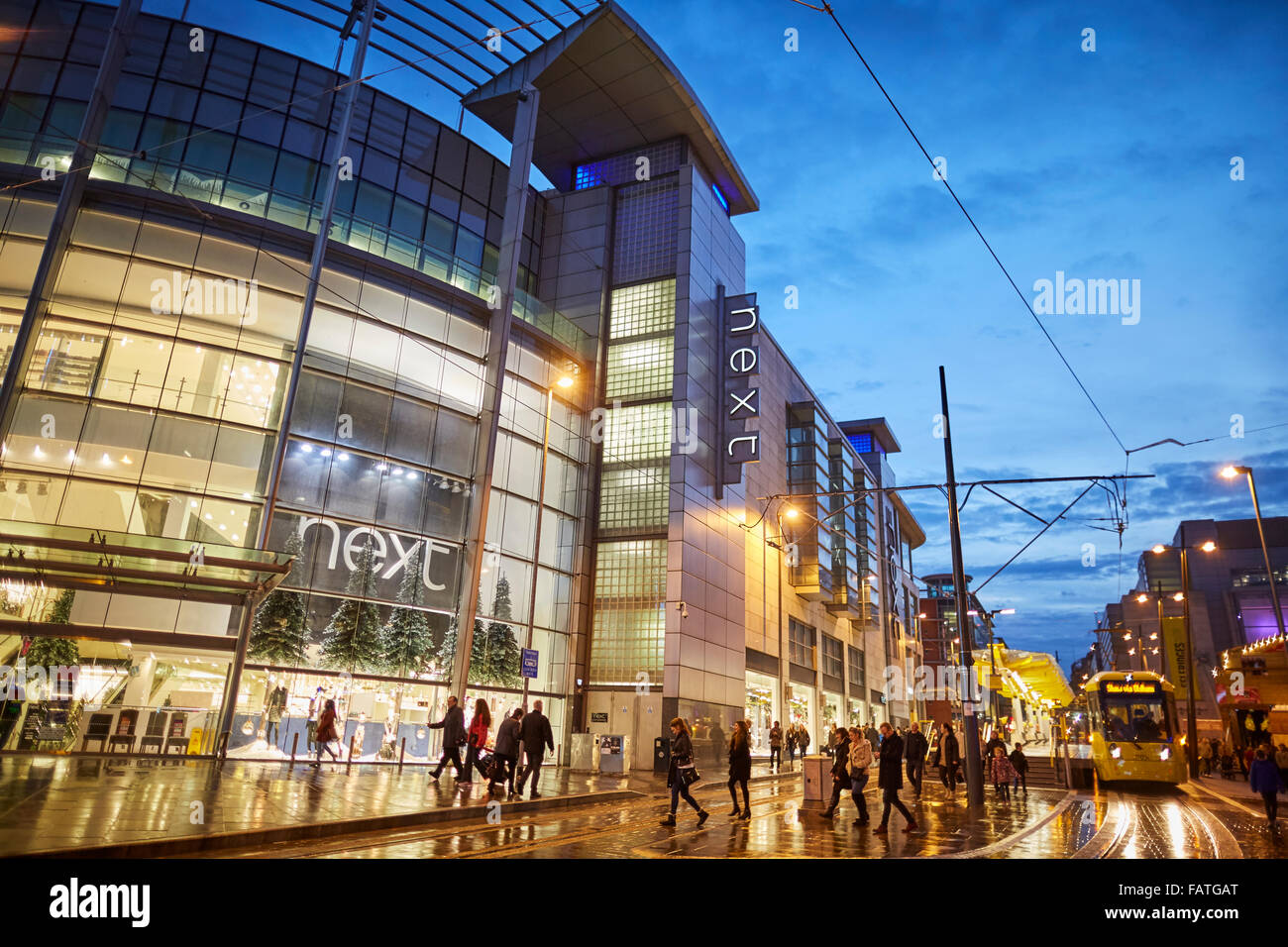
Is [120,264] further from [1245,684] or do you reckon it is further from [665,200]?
[1245,684]

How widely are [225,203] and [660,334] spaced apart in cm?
1796

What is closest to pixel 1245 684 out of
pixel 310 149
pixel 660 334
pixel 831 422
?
pixel 831 422

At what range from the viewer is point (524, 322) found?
108 ft

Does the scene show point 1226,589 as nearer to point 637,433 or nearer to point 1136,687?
point 1136,687

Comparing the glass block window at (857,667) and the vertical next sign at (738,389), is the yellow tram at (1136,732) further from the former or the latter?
the glass block window at (857,667)

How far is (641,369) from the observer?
3609cm

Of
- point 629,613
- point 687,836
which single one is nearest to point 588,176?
point 629,613

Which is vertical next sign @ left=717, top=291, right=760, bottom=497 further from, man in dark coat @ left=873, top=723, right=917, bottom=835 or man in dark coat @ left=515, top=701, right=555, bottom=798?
man in dark coat @ left=873, top=723, right=917, bottom=835

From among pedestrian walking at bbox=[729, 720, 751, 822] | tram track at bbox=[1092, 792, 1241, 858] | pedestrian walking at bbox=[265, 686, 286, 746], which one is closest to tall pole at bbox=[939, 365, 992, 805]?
tram track at bbox=[1092, 792, 1241, 858]

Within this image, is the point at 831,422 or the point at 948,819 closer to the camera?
the point at 948,819

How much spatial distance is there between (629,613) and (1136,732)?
18.5m

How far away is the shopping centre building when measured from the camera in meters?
22.6

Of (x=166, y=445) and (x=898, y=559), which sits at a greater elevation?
(x=898, y=559)

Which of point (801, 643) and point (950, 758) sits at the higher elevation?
point (801, 643)
